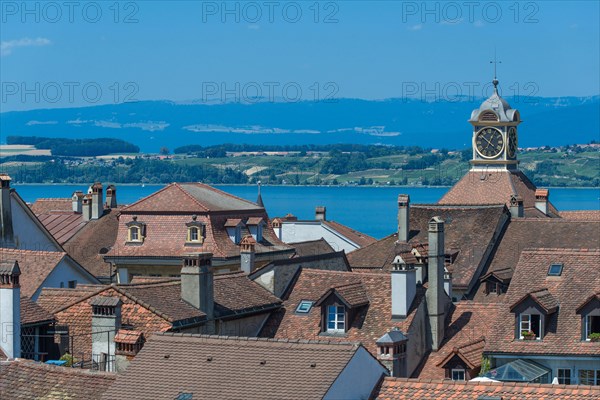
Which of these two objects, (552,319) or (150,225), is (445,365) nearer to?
(552,319)

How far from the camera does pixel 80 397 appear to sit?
3197 centimetres

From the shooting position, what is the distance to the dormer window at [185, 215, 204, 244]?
63156 mm

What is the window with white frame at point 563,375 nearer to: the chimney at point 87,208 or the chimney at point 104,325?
the chimney at point 104,325

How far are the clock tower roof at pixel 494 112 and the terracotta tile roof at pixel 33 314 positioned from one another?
52.0 metres

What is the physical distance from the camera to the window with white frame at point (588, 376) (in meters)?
43.7

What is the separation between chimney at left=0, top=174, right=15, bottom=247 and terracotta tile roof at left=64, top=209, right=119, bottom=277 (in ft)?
31.5

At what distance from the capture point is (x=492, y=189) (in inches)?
3381

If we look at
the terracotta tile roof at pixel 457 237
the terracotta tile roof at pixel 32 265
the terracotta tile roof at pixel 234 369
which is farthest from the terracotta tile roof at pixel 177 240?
the terracotta tile roof at pixel 234 369

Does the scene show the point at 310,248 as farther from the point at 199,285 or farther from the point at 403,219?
Result: the point at 199,285

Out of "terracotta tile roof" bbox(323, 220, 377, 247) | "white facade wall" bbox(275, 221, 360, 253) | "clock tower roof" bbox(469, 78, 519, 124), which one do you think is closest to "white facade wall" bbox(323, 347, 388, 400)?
"terracotta tile roof" bbox(323, 220, 377, 247)

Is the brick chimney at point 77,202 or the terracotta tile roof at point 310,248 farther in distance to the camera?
the brick chimney at point 77,202

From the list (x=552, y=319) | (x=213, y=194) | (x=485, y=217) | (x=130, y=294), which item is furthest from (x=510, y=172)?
(x=130, y=294)

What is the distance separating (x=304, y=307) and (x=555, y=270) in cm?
725

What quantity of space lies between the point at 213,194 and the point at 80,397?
36.0 m
